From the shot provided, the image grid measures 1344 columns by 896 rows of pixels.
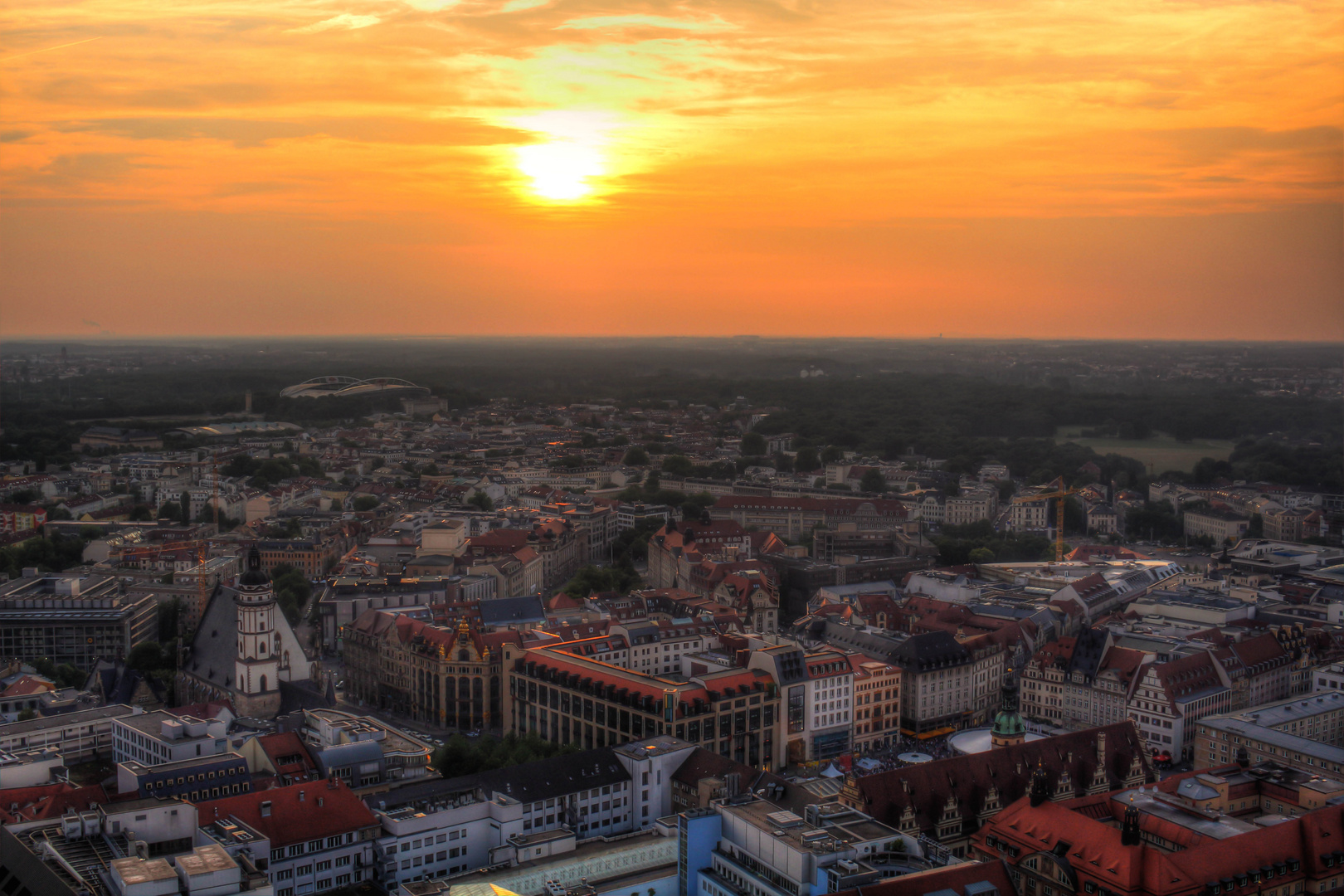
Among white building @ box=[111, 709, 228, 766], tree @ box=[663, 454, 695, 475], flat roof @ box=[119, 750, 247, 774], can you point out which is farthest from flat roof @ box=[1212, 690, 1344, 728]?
tree @ box=[663, 454, 695, 475]

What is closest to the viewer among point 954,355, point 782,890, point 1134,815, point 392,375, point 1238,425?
point 782,890

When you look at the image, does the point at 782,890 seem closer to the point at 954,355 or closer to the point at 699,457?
the point at 699,457

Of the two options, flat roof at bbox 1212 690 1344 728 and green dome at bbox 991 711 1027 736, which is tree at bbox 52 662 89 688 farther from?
flat roof at bbox 1212 690 1344 728

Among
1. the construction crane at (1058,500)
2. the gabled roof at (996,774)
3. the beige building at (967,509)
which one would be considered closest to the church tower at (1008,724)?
the gabled roof at (996,774)

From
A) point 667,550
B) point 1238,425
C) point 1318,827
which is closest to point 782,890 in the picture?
point 1318,827

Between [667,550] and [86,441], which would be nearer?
[667,550]

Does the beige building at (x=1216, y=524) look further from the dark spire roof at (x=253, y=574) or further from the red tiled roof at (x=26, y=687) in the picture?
the red tiled roof at (x=26, y=687)

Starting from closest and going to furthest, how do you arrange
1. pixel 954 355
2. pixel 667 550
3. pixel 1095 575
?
pixel 1095 575, pixel 667 550, pixel 954 355
